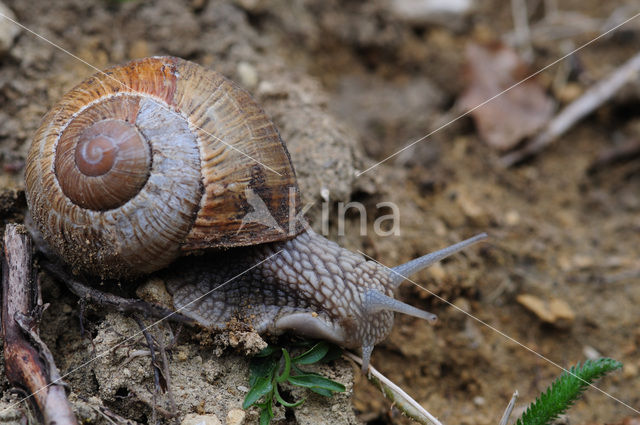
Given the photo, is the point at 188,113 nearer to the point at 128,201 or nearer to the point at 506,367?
the point at 128,201

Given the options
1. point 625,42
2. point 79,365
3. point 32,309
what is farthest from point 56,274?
point 625,42

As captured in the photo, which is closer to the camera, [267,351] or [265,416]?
[265,416]

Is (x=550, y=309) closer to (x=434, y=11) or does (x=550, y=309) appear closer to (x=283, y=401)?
(x=283, y=401)

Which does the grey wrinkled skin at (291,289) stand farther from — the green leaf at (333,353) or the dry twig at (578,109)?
the dry twig at (578,109)

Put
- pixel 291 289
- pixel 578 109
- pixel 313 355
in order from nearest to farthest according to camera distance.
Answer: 1. pixel 313 355
2. pixel 291 289
3. pixel 578 109

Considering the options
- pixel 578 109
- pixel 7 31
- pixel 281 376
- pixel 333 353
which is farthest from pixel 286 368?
pixel 578 109

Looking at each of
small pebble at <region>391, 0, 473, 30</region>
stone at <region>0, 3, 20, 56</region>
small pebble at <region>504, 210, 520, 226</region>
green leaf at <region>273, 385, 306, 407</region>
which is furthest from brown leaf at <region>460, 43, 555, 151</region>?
stone at <region>0, 3, 20, 56</region>

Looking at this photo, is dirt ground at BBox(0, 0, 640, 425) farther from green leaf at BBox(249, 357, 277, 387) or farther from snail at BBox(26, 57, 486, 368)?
snail at BBox(26, 57, 486, 368)
